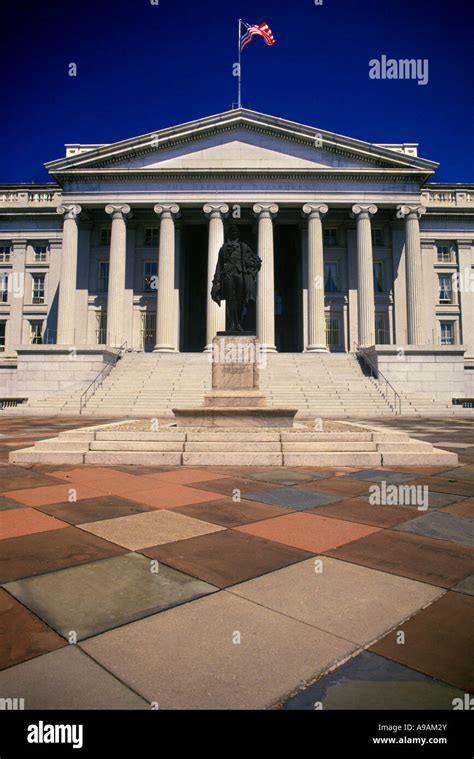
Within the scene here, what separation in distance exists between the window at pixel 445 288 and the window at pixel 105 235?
107 feet

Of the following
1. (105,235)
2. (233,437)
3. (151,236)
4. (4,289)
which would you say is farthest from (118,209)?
(233,437)

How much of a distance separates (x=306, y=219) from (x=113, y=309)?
18.5 m

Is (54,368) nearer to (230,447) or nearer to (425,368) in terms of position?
(425,368)

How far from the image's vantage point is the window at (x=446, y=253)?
46781 mm

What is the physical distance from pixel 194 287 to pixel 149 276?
6.84 meters

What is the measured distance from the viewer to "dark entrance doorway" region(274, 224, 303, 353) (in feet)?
161

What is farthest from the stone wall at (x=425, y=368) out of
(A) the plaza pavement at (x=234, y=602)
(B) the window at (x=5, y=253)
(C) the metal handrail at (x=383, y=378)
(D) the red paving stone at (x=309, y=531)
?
(B) the window at (x=5, y=253)

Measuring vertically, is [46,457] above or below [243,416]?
below

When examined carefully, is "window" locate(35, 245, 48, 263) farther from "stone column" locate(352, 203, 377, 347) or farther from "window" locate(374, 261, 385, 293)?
"window" locate(374, 261, 385, 293)

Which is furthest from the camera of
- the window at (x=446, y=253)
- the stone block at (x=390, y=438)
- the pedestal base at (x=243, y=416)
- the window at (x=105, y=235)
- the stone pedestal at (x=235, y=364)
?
the window at (x=446, y=253)

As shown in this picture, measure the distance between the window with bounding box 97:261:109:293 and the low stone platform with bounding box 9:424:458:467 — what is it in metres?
37.5

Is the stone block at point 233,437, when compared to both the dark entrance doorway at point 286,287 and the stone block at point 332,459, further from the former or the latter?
the dark entrance doorway at point 286,287

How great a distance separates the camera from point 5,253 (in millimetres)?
48344

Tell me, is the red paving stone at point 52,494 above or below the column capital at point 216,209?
below
